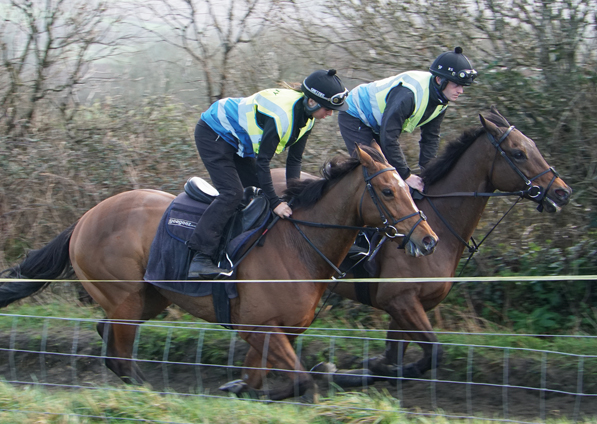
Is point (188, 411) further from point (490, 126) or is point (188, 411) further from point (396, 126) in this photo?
point (490, 126)

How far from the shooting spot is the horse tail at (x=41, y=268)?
548cm

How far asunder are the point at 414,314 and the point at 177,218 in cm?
197

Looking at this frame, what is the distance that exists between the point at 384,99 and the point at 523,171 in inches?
51.2

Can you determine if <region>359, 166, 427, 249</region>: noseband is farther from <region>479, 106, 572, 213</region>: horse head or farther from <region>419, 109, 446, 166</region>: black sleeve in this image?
<region>419, 109, 446, 166</region>: black sleeve

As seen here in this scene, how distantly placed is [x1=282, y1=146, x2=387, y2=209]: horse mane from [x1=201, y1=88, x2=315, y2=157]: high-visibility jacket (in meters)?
0.32

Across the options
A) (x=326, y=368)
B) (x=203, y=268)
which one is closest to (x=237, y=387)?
(x=326, y=368)

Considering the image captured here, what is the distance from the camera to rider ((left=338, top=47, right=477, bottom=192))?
509 centimetres

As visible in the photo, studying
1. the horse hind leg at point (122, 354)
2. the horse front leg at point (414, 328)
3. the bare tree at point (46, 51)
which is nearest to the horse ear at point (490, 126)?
the horse front leg at point (414, 328)

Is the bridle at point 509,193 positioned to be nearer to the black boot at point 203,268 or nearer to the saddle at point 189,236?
the saddle at point 189,236

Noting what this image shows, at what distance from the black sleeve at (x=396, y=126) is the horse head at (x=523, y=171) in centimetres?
61

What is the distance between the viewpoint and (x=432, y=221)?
5.07 metres

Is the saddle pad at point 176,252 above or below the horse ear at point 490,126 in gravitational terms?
below

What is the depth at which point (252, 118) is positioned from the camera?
4.61 m

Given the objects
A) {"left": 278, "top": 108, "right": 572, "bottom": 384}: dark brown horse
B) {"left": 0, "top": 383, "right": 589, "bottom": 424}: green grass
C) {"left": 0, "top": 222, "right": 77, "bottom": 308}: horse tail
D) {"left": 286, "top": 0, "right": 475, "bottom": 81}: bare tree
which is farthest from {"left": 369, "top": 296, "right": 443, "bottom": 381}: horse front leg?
{"left": 286, "top": 0, "right": 475, "bottom": 81}: bare tree
